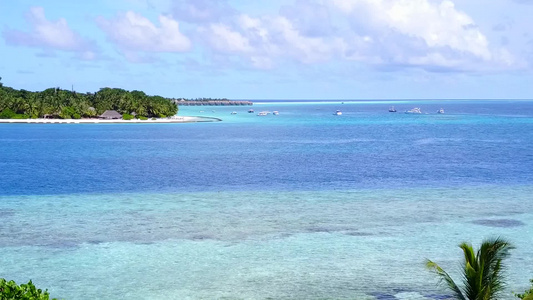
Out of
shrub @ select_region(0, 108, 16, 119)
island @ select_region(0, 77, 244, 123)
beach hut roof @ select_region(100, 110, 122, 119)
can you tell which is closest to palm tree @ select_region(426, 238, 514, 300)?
island @ select_region(0, 77, 244, 123)

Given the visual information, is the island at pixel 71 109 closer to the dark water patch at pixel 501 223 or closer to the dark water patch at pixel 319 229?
the dark water patch at pixel 319 229

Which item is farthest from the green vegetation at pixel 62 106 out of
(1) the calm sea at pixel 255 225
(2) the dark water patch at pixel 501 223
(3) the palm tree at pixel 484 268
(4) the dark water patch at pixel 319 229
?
(3) the palm tree at pixel 484 268

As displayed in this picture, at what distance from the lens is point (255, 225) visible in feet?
122

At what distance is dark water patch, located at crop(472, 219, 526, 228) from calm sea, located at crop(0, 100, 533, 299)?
13 cm

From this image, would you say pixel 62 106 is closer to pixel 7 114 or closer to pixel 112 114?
pixel 112 114

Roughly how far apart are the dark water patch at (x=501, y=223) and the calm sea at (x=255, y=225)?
13 centimetres

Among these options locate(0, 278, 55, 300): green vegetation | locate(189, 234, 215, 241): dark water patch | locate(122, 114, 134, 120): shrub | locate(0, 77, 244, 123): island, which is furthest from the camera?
locate(122, 114, 134, 120): shrub

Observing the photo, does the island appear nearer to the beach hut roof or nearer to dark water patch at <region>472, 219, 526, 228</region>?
the beach hut roof

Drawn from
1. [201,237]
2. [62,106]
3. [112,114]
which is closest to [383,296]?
[201,237]

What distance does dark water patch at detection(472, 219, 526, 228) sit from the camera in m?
37.2

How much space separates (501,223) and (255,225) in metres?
15.8

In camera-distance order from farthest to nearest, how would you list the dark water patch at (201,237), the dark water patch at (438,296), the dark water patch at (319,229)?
the dark water patch at (319,229), the dark water patch at (201,237), the dark water patch at (438,296)

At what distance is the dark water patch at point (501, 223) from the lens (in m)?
37.2

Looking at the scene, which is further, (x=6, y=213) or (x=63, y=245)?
(x=6, y=213)
